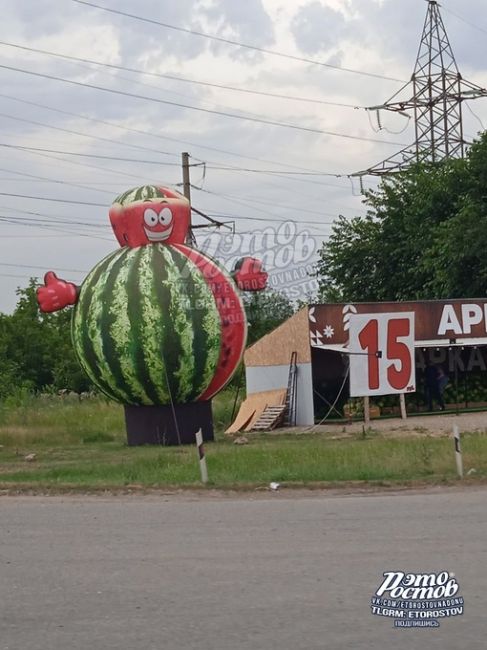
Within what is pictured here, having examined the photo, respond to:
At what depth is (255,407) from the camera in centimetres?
3547

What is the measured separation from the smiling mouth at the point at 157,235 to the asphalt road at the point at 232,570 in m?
11.7

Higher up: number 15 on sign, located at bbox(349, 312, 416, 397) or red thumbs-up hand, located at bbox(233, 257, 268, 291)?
red thumbs-up hand, located at bbox(233, 257, 268, 291)

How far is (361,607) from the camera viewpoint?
820cm

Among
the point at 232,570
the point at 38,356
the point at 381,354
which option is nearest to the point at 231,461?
the point at 232,570

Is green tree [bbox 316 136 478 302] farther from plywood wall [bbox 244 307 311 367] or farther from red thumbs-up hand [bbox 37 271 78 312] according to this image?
red thumbs-up hand [bbox 37 271 78 312]

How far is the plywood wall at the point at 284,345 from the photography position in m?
33.9

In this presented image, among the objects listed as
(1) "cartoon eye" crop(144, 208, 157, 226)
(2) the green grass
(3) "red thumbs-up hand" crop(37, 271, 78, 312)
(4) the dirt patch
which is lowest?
(4) the dirt patch

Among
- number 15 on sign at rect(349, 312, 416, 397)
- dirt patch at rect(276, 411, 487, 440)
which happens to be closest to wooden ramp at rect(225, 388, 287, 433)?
dirt patch at rect(276, 411, 487, 440)

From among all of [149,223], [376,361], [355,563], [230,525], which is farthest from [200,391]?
[355,563]

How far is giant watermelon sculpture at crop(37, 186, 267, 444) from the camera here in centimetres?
2525

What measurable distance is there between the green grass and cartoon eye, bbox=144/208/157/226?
5.46 m

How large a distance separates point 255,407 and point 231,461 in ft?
49.8

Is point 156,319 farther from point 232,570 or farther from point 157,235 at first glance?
point 232,570

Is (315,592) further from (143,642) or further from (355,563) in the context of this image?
(143,642)
